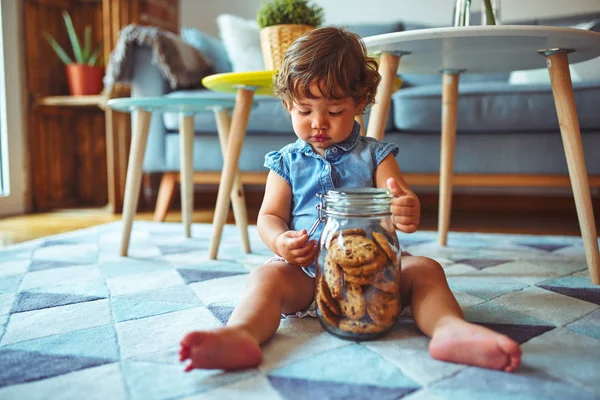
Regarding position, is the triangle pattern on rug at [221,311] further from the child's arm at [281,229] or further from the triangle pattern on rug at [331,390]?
the triangle pattern on rug at [331,390]

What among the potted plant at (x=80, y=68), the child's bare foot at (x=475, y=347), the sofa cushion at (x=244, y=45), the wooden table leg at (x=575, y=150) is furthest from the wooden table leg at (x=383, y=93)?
the potted plant at (x=80, y=68)

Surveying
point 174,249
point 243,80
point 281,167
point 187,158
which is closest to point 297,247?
point 281,167

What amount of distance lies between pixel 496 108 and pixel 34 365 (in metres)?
1.47

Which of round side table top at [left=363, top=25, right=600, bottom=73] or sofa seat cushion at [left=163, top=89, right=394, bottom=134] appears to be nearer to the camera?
round side table top at [left=363, top=25, right=600, bottom=73]

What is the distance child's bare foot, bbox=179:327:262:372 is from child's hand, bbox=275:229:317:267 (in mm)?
129

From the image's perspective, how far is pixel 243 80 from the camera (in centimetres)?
110

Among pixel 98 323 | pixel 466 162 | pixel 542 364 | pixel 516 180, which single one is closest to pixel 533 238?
pixel 516 180

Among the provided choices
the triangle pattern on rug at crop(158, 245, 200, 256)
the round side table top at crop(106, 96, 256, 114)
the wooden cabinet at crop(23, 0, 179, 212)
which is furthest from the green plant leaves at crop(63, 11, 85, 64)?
the triangle pattern on rug at crop(158, 245, 200, 256)

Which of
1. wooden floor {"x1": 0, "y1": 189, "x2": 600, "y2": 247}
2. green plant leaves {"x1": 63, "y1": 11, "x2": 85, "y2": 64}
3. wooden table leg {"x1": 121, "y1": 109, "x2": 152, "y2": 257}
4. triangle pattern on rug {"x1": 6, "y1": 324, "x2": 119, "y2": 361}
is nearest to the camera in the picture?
triangle pattern on rug {"x1": 6, "y1": 324, "x2": 119, "y2": 361}

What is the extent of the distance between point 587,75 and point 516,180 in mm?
447

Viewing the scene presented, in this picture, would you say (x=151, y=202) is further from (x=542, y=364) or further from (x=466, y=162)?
(x=542, y=364)

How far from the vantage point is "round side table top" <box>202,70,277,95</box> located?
1.07 metres

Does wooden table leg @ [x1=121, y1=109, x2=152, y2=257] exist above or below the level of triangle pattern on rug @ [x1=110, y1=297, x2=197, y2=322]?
above

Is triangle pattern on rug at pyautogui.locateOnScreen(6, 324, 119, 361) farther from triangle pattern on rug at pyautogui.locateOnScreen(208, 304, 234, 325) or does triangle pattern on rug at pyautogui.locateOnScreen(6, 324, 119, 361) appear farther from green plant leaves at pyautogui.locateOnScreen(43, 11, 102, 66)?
green plant leaves at pyautogui.locateOnScreen(43, 11, 102, 66)
